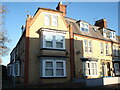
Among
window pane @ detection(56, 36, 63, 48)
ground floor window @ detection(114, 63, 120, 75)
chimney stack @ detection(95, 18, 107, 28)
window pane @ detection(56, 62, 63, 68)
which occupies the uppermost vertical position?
chimney stack @ detection(95, 18, 107, 28)

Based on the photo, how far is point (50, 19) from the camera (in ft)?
62.5

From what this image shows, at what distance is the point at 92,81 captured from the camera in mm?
16984

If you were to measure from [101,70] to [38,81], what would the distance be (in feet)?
36.4

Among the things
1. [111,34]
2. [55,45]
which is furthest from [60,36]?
[111,34]

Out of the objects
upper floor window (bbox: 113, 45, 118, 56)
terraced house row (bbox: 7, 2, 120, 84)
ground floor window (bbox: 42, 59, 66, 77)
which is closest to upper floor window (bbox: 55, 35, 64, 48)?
terraced house row (bbox: 7, 2, 120, 84)

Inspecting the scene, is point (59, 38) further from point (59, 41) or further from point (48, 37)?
point (48, 37)

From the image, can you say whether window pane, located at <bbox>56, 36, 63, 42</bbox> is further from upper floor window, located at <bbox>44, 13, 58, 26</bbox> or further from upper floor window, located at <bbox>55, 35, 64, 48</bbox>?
upper floor window, located at <bbox>44, 13, 58, 26</bbox>

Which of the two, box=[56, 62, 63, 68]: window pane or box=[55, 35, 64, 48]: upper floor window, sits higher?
box=[55, 35, 64, 48]: upper floor window

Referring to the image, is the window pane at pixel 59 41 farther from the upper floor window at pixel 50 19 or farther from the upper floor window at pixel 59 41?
the upper floor window at pixel 50 19

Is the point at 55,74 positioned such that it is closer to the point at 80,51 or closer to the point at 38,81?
the point at 38,81

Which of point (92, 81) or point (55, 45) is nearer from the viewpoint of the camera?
point (92, 81)

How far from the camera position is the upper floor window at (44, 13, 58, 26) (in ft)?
62.0

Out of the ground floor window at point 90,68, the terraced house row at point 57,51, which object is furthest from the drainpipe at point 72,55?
the ground floor window at point 90,68

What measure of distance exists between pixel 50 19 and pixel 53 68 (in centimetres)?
646
